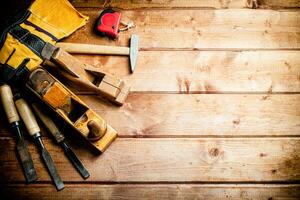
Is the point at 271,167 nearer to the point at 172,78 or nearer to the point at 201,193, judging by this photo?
the point at 201,193

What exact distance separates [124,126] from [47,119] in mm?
348

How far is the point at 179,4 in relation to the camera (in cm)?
157

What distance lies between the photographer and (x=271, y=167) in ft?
4.33

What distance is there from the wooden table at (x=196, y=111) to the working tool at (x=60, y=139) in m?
0.03

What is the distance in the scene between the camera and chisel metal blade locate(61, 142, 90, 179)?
51.6 inches

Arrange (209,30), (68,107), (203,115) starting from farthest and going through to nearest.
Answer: (209,30) < (203,115) < (68,107)

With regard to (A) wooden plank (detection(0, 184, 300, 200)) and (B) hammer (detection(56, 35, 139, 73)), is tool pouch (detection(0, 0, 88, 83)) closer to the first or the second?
(B) hammer (detection(56, 35, 139, 73))

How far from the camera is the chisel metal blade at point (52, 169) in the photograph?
130 centimetres

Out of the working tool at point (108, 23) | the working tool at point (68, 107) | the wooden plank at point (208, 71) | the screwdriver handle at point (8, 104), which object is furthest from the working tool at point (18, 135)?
the working tool at point (108, 23)

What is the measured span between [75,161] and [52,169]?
0.10 metres

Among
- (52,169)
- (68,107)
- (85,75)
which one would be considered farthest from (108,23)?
(52,169)

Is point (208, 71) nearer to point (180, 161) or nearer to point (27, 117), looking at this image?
point (180, 161)

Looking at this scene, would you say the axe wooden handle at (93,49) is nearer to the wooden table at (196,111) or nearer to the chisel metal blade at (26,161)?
the wooden table at (196,111)

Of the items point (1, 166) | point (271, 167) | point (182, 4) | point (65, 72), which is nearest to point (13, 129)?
point (1, 166)
